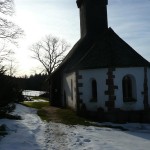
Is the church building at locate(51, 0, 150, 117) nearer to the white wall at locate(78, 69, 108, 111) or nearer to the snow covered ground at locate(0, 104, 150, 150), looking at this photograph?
the white wall at locate(78, 69, 108, 111)

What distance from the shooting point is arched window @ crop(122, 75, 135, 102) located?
23.5 meters

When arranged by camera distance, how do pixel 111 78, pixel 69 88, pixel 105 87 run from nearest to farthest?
pixel 111 78 < pixel 105 87 < pixel 69 88

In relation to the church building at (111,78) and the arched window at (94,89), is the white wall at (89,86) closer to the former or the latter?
the church building at (111,78)

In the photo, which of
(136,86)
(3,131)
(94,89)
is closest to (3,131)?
(3,131)

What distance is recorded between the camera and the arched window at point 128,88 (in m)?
23.5

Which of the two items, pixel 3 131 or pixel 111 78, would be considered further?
pixel 111 78

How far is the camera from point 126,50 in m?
24.5

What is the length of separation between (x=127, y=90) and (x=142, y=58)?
8.95ft

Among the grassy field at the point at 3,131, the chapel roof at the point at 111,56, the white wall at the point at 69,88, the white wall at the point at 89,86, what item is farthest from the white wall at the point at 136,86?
the grassy field at the point at 3,131

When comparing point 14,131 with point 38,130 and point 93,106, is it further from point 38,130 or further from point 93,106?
point 93,106

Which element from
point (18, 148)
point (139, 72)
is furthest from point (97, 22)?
point (18, 148)

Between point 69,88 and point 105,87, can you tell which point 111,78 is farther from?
point 69,88

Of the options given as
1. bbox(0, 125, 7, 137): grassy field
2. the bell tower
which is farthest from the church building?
bbox(0, 125, 7, 137): grassy field

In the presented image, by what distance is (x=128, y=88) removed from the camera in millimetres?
23781
